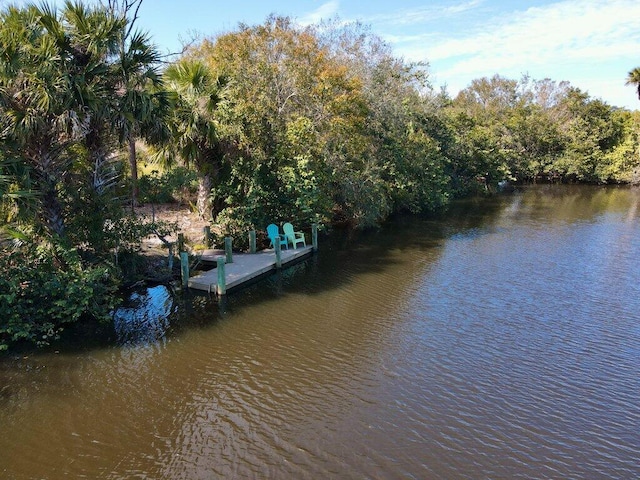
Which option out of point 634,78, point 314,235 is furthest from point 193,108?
point 634,78

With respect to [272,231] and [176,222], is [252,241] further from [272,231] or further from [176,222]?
[176,222]

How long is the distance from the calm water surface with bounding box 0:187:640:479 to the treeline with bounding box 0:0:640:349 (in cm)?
172

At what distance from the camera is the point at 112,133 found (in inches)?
424

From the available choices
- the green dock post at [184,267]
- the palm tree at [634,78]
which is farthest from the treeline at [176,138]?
the palm tree at [634,78]

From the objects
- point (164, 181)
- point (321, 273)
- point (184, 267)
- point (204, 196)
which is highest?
point (164, 181)

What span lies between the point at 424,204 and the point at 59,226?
20.7 meters

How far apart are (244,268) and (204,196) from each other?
4239 millimetres

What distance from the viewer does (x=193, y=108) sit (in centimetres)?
1486

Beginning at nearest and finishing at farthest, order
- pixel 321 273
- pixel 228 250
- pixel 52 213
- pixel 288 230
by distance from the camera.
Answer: pixel 52 213
pixel 228 250
pixel 321 273
pixel 288 230

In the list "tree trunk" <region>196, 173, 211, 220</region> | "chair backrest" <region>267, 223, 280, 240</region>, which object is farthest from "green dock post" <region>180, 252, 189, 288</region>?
"tree trunk" <region>196, 173, 211, 220</region>

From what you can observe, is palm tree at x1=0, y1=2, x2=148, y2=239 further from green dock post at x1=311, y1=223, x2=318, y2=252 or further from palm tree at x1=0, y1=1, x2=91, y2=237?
green dock post at x1=311, y1=223, x2=318, y2=252

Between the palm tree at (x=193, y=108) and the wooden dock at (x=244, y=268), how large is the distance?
3.94 meters

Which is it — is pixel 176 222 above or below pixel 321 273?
above

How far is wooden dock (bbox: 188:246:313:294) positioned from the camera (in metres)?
12.6
